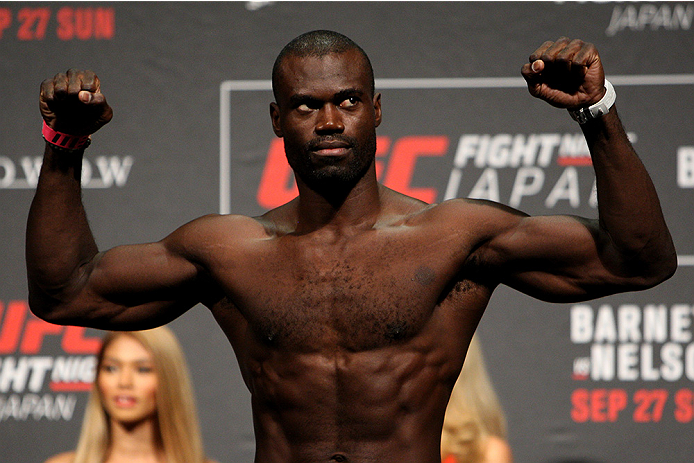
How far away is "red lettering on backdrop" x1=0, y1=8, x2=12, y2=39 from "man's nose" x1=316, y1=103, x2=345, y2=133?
4.93 feet

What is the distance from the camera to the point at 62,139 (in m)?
1.44

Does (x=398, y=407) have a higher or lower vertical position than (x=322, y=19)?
lower

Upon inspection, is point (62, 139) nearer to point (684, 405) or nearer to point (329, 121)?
point (329, 121)

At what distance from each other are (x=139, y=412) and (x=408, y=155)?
3.20ft

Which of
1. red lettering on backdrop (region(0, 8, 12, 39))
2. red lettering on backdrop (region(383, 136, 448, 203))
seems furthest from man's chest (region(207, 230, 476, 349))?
red lettering on backdrop (region(0, 8, 12, 39))

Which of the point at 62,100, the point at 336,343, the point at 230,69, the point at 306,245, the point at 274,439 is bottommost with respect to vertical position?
the point at 274,439

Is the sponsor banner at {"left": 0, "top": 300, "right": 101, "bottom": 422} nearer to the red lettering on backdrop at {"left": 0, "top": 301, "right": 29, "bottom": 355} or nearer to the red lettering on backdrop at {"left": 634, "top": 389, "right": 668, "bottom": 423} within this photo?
the red lettering on backdrop at {"left": 0, "top": 301, "right": 29, "bottom": 355}

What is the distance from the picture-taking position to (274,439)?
1.45 meters

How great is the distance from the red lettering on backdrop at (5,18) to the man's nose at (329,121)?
4.93 feet

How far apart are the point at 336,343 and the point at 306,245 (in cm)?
17

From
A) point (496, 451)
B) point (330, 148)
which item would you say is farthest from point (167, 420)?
point (330, 148)

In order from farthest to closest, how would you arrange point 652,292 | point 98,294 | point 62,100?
point 652,292
point 98,294
point 62,100

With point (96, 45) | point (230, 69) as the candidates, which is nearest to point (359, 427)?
point (230, 69)

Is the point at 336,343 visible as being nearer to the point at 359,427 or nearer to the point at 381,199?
the point at 359,427
